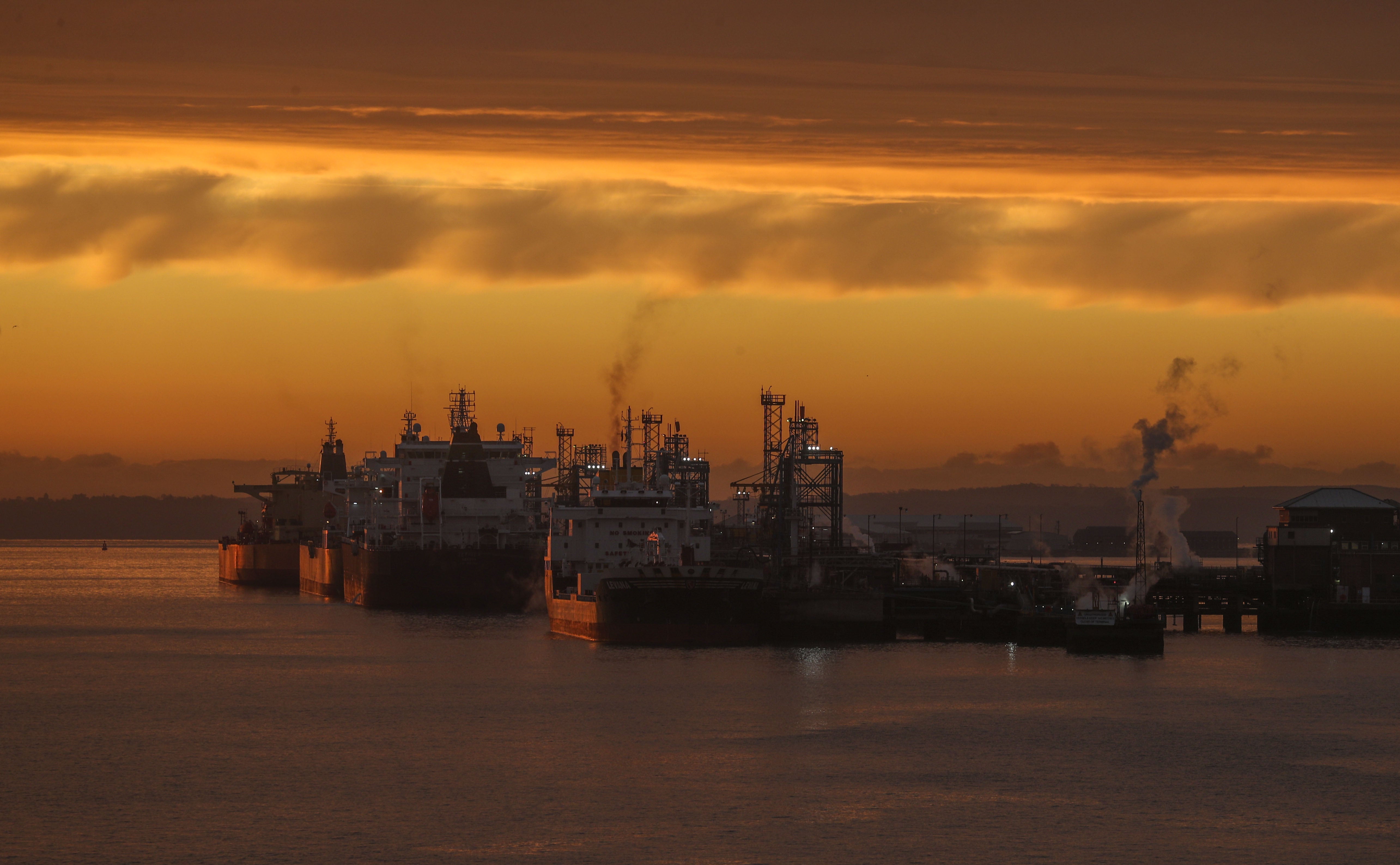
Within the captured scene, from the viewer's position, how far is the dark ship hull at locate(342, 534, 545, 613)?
112562 mm

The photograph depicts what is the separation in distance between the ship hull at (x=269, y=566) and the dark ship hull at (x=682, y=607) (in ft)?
307

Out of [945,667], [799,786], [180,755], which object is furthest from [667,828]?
[945,667]

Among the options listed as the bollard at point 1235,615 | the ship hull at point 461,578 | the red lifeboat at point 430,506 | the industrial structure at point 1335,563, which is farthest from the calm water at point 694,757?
the red lifeboat at point 430,506

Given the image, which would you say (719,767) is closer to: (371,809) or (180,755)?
(371,809)

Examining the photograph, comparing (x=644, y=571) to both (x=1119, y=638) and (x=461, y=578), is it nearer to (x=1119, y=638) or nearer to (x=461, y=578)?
(x=1119, y=638)

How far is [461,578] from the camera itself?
11312 centimetres

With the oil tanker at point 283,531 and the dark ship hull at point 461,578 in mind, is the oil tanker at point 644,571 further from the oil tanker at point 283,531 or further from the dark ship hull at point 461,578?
the oil tanker at point 283,531

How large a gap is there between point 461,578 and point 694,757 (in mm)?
65127

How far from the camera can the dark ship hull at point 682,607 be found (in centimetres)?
7850

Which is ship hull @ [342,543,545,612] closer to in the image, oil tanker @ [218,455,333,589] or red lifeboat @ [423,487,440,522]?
red lifeboat @ [423,487,440,522]

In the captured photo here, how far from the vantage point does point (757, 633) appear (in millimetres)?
82375

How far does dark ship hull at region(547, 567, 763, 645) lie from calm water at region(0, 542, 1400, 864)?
1.12 meters

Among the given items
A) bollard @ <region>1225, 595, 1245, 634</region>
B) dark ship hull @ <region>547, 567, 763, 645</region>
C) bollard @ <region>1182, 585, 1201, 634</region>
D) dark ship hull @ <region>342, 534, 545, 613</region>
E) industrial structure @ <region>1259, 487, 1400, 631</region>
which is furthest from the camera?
dark ship hull @ <region>342, 534, 545, 613</region>

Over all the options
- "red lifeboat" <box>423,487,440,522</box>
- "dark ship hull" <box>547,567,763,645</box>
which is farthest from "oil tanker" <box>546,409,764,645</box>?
"red lifeboat" <box>423,487,440,522</box>
